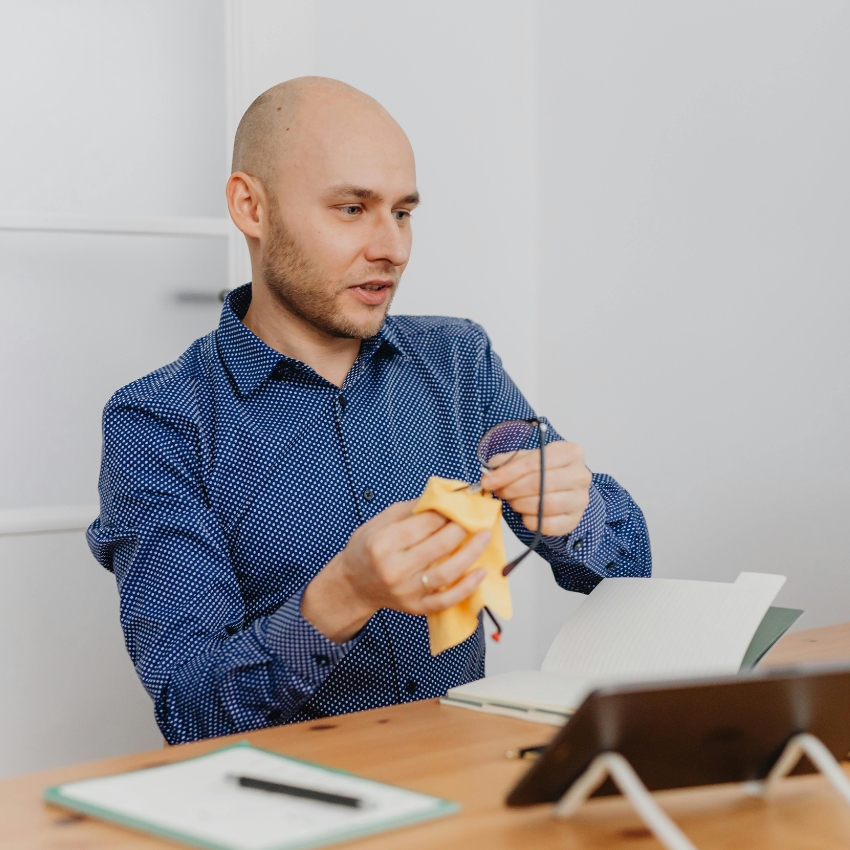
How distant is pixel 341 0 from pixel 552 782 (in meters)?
1.82

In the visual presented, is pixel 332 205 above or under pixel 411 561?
above

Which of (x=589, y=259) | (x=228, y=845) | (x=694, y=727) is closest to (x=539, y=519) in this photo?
(x=694, y=727)

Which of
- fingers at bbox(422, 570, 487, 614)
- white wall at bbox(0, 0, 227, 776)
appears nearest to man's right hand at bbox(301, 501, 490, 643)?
fingers at bbox(422, 570, 487, 614)

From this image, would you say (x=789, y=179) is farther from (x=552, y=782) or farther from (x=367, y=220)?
(x=552, y=782)

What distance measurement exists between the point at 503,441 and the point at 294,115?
63 centimetres

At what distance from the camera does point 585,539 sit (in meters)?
1.38

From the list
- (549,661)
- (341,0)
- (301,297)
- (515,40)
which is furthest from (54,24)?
(549,661)

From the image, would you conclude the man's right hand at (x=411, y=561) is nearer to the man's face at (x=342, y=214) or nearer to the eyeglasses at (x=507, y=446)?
the eyeglasses at (x=507, y=446)

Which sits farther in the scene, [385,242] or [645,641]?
[385,242]

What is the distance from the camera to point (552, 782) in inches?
28.6

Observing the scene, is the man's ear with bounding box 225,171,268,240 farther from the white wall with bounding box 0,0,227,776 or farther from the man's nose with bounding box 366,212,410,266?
the white wall with bounding box 0,0,227,776

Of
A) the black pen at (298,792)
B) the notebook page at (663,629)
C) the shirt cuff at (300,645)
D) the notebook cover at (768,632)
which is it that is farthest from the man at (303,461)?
the black pen at (298,792)

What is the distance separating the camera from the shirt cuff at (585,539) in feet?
4.47

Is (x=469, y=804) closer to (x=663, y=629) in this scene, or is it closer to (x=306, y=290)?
(x=663, y=629)
